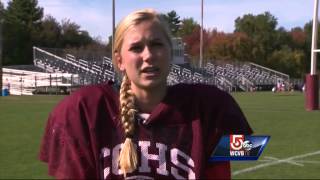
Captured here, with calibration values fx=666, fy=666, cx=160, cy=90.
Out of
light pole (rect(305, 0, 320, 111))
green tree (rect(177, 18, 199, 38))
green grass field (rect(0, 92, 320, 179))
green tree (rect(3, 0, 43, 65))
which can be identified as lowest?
green grass field (rect(0, 92, 320, 179))

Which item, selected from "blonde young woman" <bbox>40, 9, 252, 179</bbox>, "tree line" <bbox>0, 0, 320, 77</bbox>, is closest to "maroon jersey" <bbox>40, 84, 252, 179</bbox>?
"blonde young woman" <bbox>40, 9, 252, 179</bbox>

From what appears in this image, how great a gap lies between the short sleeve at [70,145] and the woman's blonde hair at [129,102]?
12cm

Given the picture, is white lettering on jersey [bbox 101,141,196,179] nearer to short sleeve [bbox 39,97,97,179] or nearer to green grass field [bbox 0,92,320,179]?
short sleeve [bbox 39,97,97,179]

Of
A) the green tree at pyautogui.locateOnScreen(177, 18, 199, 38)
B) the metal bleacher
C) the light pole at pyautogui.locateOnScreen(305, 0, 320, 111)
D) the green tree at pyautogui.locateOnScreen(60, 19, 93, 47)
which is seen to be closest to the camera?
the light pole at pyautogui.locateOnScreen(305, 0, 320, 111)

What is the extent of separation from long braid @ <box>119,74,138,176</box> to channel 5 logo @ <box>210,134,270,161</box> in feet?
1.00

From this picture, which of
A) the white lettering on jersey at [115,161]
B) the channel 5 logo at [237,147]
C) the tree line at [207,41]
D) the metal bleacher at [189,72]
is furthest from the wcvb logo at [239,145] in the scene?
the tree line at [207,41]

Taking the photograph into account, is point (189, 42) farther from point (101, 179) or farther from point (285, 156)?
point (101, 179)

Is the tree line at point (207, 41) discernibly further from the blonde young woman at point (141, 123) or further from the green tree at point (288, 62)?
the blonde young woman at point (141, 123)

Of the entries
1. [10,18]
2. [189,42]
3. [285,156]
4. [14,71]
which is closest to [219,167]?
[285,156]

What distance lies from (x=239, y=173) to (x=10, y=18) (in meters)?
76.2

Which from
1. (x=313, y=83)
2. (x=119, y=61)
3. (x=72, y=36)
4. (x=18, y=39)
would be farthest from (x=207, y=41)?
(x=119, y=61)

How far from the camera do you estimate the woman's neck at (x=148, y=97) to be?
2.42m

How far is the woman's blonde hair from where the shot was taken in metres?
2.30

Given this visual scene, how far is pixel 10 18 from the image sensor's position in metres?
81.7
